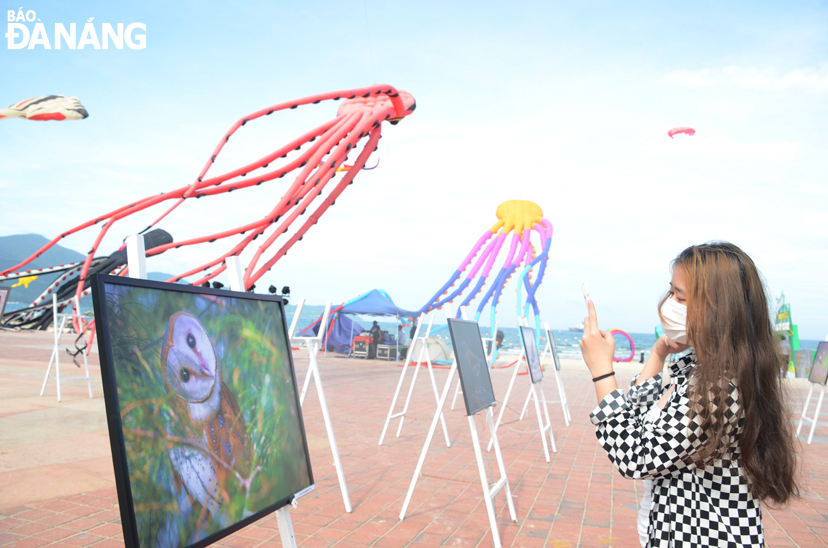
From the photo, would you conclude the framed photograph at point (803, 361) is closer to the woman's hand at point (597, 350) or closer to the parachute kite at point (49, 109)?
the woman's hand at point (597, 350)

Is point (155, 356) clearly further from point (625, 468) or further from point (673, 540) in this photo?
point (673, 540)

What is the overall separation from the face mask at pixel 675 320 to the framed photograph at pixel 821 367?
7417 millimetres

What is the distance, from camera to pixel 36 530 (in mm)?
3422

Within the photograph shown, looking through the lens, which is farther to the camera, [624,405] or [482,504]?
[482,504]

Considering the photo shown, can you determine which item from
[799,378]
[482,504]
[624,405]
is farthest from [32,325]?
[799,378]

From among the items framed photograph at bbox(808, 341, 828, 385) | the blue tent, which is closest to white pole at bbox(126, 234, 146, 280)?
framed photograph at bbox(808, 341, 828, 385)

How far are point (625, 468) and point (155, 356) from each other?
1.45m

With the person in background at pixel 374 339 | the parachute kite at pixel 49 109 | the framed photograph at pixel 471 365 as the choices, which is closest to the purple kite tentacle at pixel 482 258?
the person in background at pixel 374 339

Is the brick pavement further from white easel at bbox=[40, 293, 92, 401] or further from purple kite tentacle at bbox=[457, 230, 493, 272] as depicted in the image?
purple kite tentacle at bbox=[457, 230, 493, 272]

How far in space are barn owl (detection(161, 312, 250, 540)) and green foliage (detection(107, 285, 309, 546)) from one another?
0.05 ft

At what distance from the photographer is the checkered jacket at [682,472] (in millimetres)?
1576

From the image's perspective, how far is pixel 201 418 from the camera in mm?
1661

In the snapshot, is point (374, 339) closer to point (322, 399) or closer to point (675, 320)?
point (322, 399)

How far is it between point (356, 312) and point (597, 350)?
58.9ft
